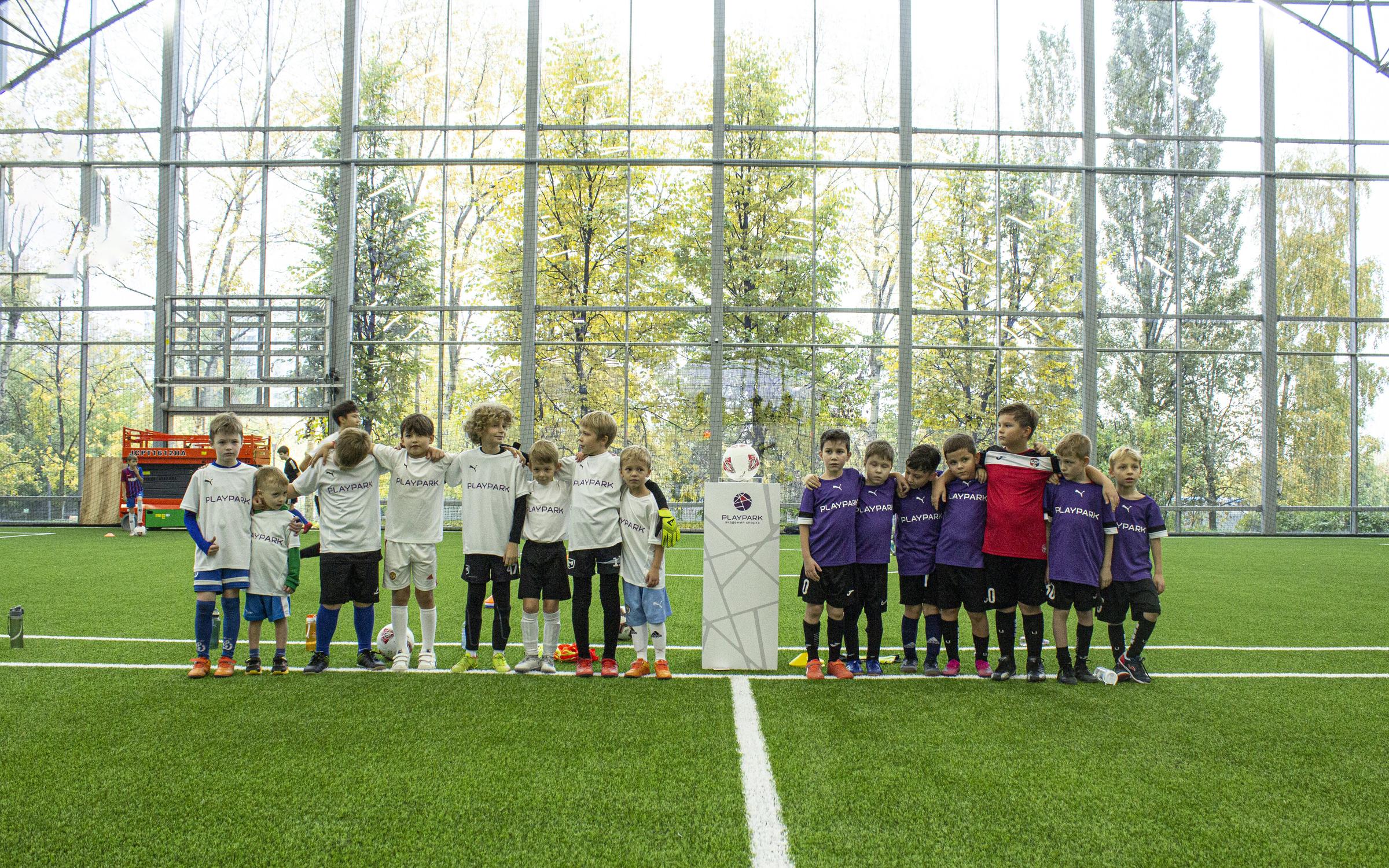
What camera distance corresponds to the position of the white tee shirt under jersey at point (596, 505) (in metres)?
5.03

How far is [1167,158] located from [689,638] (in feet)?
55.1

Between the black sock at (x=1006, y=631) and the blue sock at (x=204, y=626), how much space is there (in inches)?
175

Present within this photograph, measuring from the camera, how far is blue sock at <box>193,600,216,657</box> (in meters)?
4.83

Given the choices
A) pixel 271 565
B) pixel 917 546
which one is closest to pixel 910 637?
pixel 917 546

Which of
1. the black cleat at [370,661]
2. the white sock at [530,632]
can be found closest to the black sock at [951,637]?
the white sock at [530,632]

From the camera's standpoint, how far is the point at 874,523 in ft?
16.7

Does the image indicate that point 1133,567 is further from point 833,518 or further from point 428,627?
point 428,627

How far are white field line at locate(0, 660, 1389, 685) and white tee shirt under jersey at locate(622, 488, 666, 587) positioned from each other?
640 mm

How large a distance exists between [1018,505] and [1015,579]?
430 mm

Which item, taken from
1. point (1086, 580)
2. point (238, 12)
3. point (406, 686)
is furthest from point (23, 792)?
point (238, 12)

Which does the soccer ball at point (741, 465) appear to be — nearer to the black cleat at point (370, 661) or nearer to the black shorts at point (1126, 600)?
the black shorts at point (1126, 600)

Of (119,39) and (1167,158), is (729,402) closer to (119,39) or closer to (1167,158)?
(1167,158)

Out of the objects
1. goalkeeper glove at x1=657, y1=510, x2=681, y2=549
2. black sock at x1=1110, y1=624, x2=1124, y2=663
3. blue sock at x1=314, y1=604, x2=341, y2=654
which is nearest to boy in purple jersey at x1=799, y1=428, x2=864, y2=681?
goalkeeper glove at x1=657, y1=510, x2=681, y2=549

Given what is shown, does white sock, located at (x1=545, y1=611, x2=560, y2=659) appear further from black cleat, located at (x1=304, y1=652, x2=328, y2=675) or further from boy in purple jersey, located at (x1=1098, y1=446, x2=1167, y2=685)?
boy in purple jersey, located at (x1=1098, y1=446, x2=1167, y2=685)
